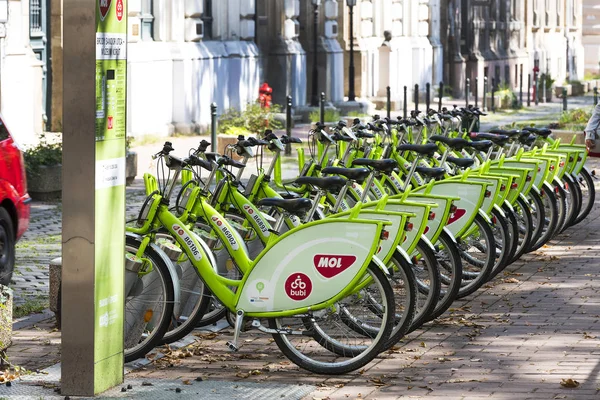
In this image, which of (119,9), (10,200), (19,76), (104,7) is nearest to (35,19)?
(19,76)

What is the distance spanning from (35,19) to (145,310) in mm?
15878

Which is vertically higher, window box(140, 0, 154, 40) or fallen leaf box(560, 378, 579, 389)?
window box(140, 0, 154, 40)

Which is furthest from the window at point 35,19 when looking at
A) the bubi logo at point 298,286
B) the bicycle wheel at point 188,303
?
the bubi logo at point 298,286

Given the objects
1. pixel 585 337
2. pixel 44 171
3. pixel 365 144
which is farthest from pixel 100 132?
pixel 44 171

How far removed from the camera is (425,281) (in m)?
8.88

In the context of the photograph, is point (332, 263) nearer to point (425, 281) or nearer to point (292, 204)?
point (292, 204)

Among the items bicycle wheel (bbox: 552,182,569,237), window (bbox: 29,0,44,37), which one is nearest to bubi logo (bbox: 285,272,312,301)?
bicycle wheel (bbox: 552,182,569,237)

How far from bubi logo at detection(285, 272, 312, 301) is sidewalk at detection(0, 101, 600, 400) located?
44 centimetres

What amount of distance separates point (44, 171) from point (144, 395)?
30.2 feet

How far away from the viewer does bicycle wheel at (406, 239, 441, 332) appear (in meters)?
8.78

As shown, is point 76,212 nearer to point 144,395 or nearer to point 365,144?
point 144,395

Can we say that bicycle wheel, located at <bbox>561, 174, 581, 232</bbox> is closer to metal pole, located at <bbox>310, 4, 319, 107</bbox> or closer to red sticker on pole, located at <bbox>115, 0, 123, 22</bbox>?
red sticker on pole, located at <bbox>115, 0, 123, 22</bbox>

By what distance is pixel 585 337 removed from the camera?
357 inches

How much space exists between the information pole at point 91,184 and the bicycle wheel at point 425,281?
6.85ft
